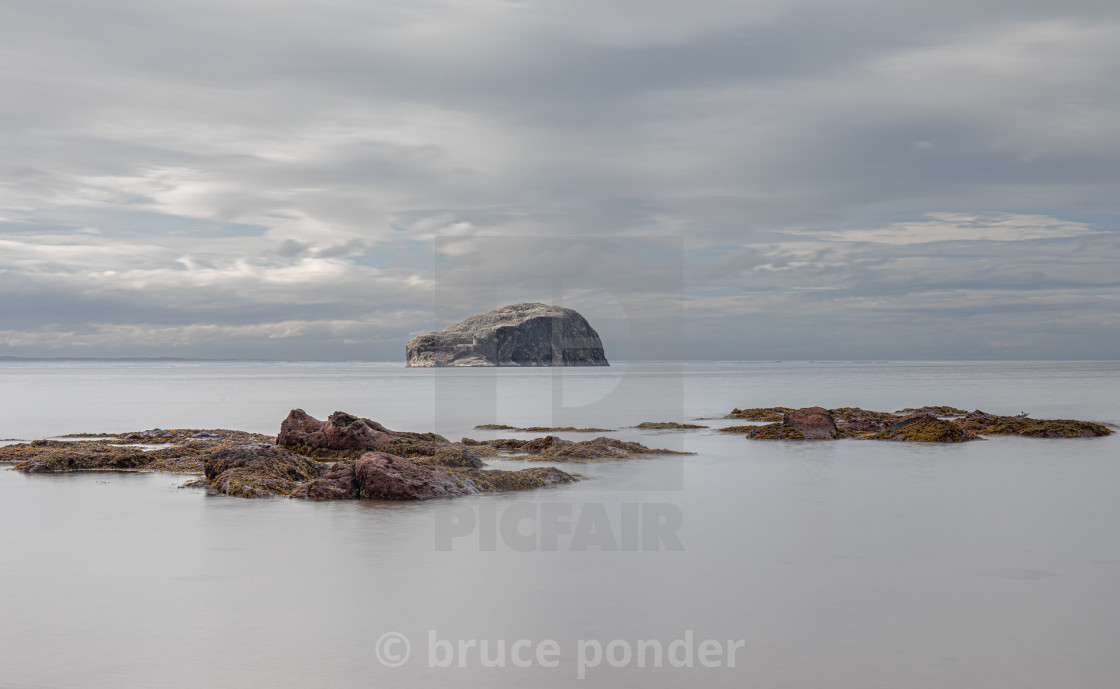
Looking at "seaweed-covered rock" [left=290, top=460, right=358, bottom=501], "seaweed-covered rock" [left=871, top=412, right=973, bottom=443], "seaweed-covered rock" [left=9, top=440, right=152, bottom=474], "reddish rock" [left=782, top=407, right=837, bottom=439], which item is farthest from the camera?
"reddish rock" [left=782, top=407, right=837, bottom=439]

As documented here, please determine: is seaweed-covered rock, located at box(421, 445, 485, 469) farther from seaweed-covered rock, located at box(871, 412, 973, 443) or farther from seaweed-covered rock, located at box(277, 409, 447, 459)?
seaweed-covered rock, located at box(871, 412, 973, 443)

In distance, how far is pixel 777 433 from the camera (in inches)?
852

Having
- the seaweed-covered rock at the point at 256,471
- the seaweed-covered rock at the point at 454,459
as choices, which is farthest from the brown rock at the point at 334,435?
the seaweed-covered rock at the point at 454,459

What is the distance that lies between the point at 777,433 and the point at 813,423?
1.21 meters

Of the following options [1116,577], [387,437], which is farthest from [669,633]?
[387,437]

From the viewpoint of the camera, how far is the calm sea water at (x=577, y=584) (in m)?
5.29

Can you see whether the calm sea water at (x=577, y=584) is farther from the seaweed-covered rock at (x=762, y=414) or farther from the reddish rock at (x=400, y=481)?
the seaweed-covered rock at (x=762, y=414)

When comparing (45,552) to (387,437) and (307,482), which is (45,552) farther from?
(387,437)

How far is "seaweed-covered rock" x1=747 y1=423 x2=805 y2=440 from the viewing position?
844 inches

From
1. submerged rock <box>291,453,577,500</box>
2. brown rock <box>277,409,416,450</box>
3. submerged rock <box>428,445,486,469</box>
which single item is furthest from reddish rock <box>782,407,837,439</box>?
brown rock <box>277,409,416,450</box>

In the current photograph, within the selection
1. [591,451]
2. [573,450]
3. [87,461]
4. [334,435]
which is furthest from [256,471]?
[591,451]

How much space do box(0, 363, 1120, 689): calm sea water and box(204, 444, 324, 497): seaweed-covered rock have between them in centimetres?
50

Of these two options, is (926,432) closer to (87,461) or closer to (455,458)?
(455,458)

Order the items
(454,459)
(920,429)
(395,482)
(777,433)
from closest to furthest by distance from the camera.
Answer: (395,482), (454,459), (920,429), (777,433)
